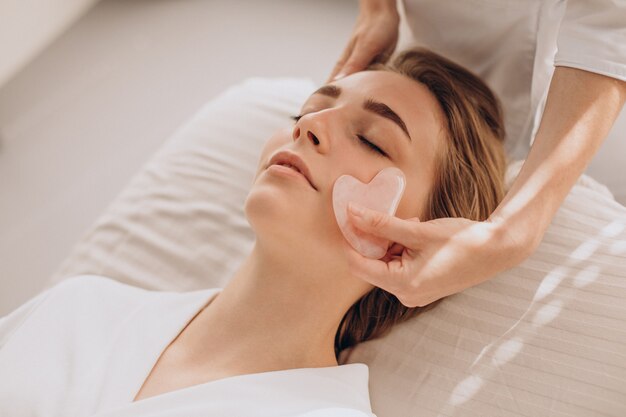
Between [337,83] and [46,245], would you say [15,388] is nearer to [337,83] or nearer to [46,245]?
[337,83]

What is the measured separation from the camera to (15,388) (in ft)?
4.49

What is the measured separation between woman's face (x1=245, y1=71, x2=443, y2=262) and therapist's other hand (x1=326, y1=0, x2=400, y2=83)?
306mm

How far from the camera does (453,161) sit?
59.6 inches

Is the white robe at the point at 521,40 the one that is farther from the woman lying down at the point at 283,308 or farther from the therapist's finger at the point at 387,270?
the therapist's finger at the point at 387,270

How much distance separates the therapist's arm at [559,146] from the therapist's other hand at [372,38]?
582 mm

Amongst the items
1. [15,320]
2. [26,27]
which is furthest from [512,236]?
[26,27]

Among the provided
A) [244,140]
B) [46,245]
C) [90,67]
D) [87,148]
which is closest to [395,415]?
[244,140]

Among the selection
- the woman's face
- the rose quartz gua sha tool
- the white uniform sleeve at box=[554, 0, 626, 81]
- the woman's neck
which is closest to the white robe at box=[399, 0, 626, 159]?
the white uniform sleeve at box=[554, 0, 626, 81]

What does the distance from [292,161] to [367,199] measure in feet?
0.56

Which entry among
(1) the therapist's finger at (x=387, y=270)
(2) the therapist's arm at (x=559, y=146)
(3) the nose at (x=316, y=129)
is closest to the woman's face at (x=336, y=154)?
(3) the nose at (x=316, y=129)

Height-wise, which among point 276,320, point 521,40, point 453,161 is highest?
point 521,40

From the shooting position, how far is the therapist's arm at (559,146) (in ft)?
4.18

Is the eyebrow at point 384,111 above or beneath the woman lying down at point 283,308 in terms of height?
above

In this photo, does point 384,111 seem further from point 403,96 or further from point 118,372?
point 118,372
